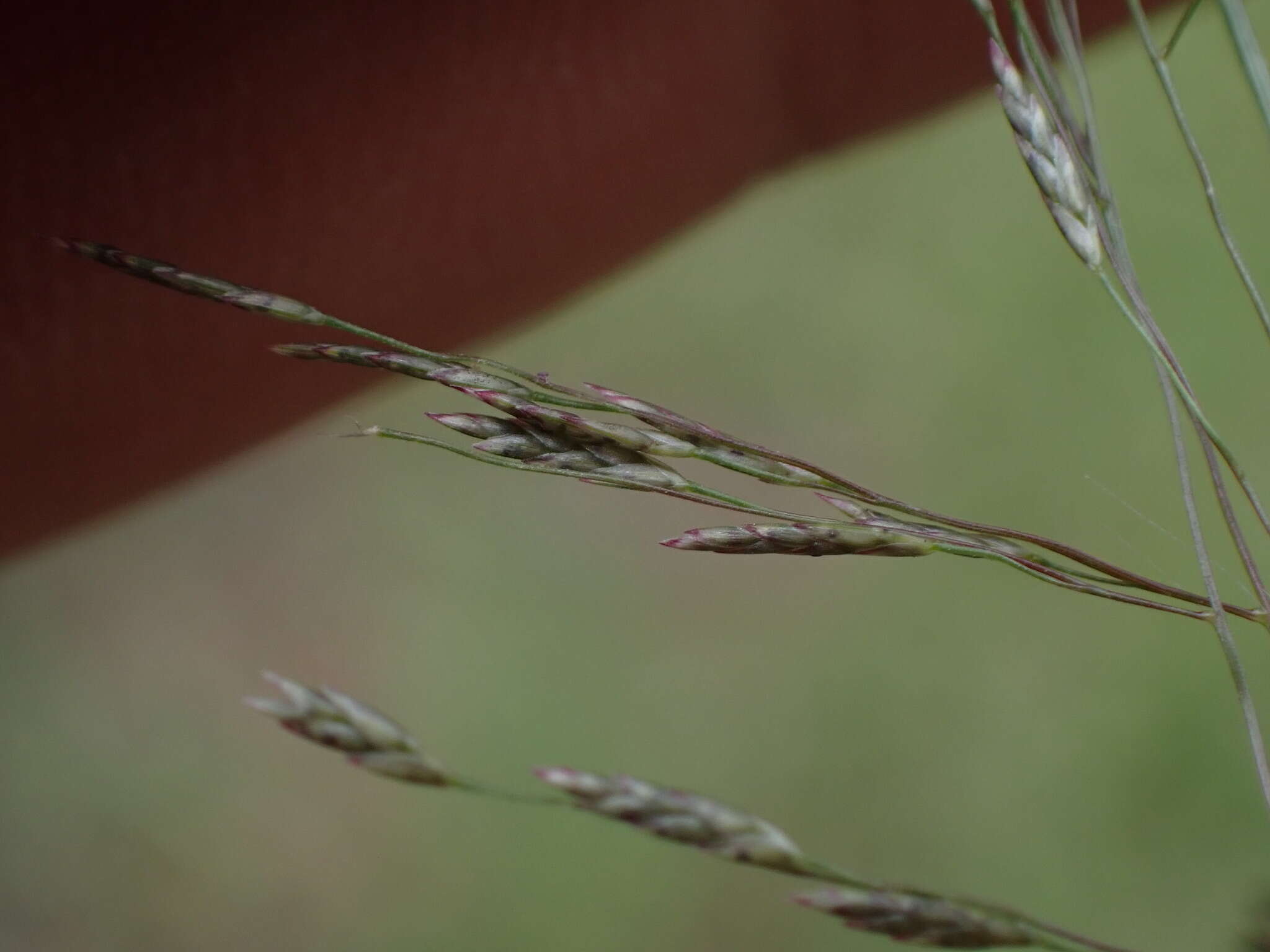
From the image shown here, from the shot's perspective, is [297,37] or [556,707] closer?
[297,37]

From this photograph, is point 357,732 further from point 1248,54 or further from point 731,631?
point 731,631

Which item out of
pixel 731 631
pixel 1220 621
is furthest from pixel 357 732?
pixel 731 631

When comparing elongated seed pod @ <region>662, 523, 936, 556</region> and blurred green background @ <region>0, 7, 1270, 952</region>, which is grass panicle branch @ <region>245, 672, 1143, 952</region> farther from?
blurred green background @ <region>0, 7, 1270, 952</region>

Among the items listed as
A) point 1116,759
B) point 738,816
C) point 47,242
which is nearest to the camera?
point 738,816

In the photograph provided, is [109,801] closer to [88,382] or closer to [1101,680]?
[88,382]

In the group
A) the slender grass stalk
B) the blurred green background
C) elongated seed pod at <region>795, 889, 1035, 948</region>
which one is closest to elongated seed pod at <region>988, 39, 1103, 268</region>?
the slender grass stalk

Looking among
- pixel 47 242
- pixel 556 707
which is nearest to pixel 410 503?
pixel 556 707

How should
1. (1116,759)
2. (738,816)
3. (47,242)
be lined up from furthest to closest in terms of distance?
(1116,759) → (47,242) → (738,816)

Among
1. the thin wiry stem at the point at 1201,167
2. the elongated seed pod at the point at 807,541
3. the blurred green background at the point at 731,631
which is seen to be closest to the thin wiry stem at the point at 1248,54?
the thin wiry stem at the point at 1201,167
